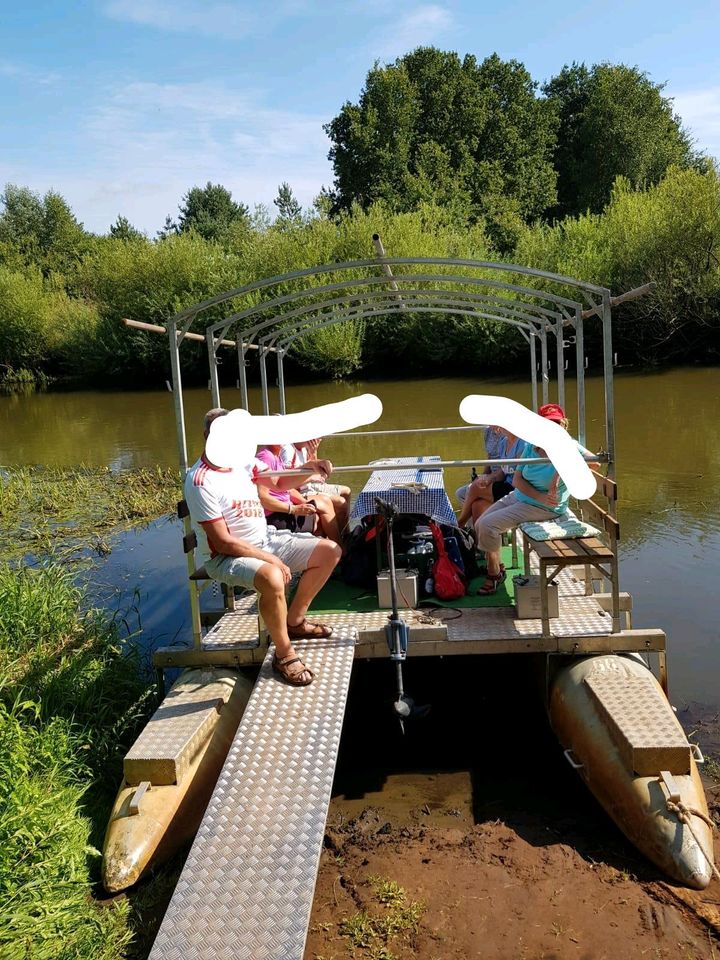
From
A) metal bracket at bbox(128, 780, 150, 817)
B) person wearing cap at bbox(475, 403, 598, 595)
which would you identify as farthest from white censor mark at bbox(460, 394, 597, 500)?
metal bracket at bbox(128, 780, 150, 817)

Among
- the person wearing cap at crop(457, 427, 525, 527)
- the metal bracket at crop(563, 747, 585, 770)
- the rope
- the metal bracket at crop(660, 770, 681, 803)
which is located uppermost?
the person wearing cap at crop(457, 427, 525, 527)

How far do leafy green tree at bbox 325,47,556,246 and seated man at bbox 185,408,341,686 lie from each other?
41.3 meters

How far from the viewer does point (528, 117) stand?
4856 cm

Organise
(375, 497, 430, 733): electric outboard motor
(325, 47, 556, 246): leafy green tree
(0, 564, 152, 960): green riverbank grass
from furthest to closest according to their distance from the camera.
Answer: (325, 47, 556, 246): leafy green tree → (375, 497, 430, 733): electric outboard motor → (0, 564, 152, 960): green riverbank grass

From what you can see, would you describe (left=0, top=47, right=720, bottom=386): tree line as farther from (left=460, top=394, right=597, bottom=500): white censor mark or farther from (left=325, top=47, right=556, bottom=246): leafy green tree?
(left=460, top=394, right=597, bottom=500): white censor mark

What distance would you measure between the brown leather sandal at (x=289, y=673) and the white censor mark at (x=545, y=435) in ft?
5.64

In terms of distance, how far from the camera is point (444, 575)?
6.01 m

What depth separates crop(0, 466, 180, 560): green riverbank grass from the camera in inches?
439

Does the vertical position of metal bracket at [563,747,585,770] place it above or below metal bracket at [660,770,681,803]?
below

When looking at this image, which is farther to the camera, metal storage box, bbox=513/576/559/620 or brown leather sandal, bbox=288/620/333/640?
metal storage box, bbox=513/576/559/620

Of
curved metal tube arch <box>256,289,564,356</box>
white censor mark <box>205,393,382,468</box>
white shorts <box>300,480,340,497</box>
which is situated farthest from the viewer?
white shorts <box>300,480,340,497</box>

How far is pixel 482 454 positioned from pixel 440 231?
57.2 ft

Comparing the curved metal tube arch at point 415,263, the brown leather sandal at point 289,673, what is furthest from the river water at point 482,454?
the curved metal tube arch at point 415,263

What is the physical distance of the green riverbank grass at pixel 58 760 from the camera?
11.7ft
